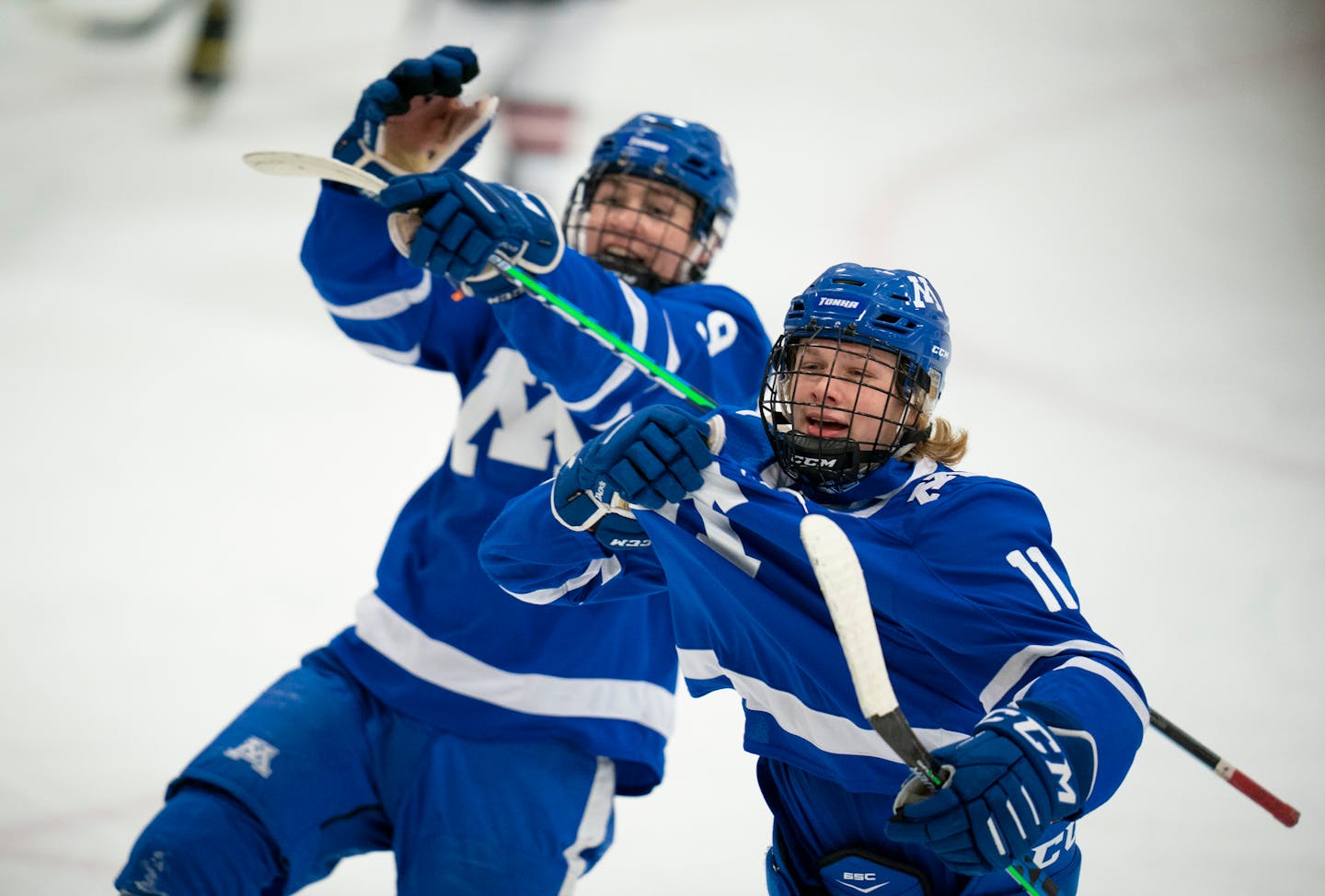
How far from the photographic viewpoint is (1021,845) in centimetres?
141

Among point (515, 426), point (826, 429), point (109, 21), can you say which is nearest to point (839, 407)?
point (826, 429)

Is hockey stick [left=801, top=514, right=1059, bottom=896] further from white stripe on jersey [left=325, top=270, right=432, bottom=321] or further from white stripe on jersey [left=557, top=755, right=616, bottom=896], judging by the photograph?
white stripe on jersey [left=325, top=270, right=432, bottom=321]

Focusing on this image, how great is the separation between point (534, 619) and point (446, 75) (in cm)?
81

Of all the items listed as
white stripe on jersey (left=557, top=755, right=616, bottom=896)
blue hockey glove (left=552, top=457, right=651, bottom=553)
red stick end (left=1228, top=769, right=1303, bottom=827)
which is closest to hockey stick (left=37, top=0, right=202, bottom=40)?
white stripe on jersey (left=557, top=755, right=616, bottom=896)

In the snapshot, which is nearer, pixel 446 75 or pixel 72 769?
pixel 446 75

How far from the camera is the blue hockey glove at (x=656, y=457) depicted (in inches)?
67.7

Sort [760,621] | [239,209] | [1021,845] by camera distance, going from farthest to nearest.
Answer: [239,209] < [760,621] < [1021,845]

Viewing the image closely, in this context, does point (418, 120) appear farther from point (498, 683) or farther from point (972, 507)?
point (972, 507)

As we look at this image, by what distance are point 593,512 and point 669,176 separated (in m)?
0.81

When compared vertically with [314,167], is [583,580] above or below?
below

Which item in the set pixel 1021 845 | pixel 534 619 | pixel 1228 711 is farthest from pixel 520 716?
pixel 1228 711

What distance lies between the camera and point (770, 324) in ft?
13.2

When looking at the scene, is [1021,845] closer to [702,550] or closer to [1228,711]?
[702,550]

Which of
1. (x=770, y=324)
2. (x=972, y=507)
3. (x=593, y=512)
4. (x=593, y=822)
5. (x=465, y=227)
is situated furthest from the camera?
(x=770, y=324)
